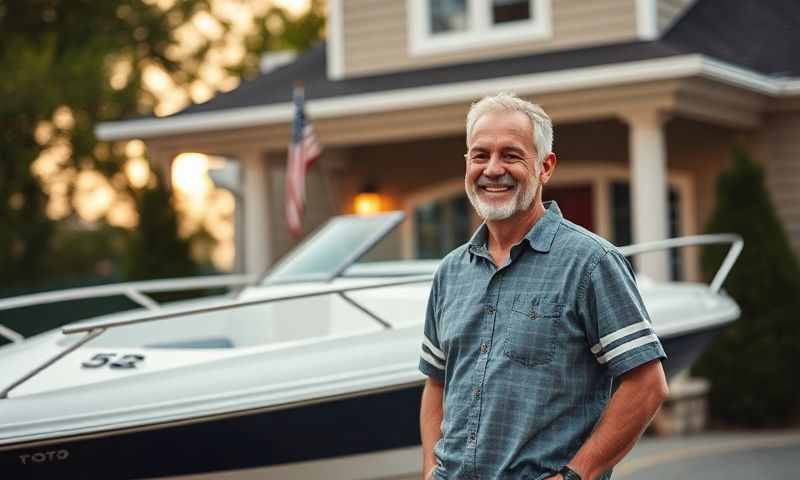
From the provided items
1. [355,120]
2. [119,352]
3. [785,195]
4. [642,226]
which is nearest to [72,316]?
[355,120]

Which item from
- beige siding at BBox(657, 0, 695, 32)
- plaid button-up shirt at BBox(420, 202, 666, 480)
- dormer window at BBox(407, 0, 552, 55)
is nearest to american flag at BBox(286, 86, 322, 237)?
dormer window at BBox(407, 0, 552, 55)

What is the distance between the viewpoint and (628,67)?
9242 millimetres

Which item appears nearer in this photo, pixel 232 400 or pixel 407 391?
pixel 232 400

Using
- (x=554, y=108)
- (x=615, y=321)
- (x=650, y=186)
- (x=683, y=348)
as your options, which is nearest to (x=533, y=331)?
(x=615, y=321)

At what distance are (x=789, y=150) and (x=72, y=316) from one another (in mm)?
8431

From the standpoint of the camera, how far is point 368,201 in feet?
42.5

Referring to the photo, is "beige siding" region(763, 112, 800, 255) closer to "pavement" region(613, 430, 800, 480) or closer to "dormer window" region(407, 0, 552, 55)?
"pavement" region(613, 430, 800, 480)

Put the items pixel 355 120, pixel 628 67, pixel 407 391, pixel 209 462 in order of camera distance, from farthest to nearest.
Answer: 1. pixel 355 120
2. pixel 628 67
3. pixel 407 391
4. pixel 209 462

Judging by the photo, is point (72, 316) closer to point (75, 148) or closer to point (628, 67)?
point (628, 67)

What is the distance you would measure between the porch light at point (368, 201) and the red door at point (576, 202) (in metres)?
1.95

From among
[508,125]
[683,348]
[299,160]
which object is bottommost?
[683,348]

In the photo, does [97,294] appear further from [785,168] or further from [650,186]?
[785,168]

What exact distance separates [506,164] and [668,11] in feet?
28.4

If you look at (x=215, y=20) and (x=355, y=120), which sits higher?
(x=215, y=20)
